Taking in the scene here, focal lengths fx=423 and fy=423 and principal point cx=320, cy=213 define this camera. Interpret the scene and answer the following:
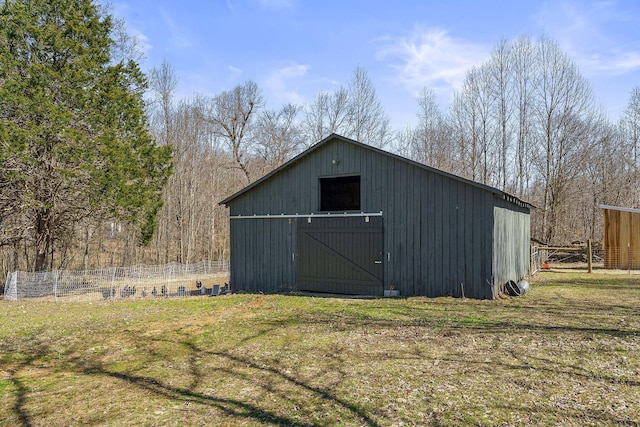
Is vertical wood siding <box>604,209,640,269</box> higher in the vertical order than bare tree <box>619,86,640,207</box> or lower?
lower

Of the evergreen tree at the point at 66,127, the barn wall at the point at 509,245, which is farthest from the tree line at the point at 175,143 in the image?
the barn wall at the point at 509,245

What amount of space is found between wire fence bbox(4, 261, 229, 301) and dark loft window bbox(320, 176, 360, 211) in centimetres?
514

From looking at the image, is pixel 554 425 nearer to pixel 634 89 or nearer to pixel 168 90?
pixel 168 90

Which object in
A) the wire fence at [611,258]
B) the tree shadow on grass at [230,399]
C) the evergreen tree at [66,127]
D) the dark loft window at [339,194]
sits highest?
the evergreen tree at [66,127]

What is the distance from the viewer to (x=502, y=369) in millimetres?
5145

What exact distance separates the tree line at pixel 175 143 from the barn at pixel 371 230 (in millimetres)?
5419

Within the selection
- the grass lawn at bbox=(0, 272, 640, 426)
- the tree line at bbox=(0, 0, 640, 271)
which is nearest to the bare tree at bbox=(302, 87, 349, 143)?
the tree line at bbox=(0, 0, 640, 271)

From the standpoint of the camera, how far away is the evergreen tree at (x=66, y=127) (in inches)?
523

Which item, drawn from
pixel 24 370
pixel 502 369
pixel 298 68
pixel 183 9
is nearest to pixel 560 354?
pixel 502 369

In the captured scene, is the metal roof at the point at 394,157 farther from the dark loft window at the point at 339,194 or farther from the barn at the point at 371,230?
the dark loft window at the point at 339,194

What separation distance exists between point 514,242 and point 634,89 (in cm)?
2175

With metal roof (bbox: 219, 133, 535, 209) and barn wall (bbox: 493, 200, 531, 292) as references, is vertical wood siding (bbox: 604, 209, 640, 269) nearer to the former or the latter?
barn wall (bbox: 493, 200, 531, 292)

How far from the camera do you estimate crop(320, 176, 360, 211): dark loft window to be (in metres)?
13.6

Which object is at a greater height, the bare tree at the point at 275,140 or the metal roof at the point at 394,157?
the bare tree at the point at 275,140
